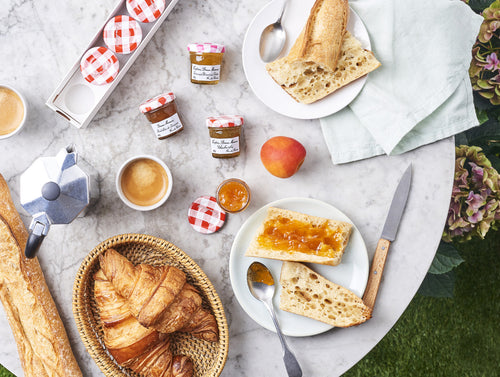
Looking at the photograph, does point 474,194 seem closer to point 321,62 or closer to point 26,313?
point 321,62

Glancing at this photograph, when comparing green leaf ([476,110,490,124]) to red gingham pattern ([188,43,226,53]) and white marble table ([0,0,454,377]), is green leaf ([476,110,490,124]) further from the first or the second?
red gingham pattern ([188,43,226,53])

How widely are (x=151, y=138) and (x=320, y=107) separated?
63cm

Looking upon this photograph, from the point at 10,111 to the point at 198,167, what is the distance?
2.28 feet

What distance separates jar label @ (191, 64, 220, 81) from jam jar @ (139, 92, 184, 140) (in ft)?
0.36

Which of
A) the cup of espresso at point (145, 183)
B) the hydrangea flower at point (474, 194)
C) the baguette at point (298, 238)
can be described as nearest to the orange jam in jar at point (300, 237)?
the baguette at point (298, 238)

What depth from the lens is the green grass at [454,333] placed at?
235 centimetres

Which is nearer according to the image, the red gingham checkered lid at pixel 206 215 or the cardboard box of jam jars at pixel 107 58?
the cardboard box of jam jars at pixel 107 58

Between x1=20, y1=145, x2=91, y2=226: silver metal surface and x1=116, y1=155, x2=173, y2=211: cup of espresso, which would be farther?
x1=116, y1=155, x2=173, y2=211: cup of espresso

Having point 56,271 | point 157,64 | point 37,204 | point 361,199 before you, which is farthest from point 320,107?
point 56,271

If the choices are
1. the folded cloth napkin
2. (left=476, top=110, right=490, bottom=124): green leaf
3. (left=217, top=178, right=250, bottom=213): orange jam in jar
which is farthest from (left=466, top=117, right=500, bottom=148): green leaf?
(left=217, top=178, right=250, bottom=213): orange jam in jar

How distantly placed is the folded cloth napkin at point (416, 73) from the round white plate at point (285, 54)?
46mm

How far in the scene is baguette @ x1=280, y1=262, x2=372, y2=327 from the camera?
1.59 m

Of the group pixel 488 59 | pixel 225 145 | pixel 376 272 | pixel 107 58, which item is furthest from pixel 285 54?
pixel 376 272

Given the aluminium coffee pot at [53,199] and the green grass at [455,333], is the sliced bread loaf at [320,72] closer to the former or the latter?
the aluminium coffee pot at [53,199]
